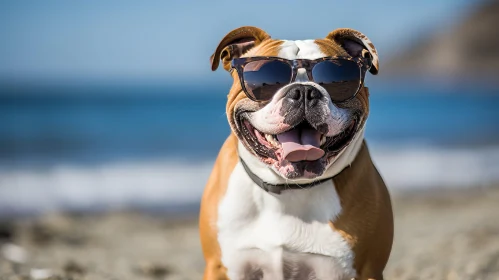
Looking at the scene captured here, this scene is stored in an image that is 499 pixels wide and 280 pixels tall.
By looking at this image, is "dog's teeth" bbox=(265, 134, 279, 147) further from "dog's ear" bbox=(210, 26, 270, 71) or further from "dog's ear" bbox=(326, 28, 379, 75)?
"dog's ear" bbox=(326, 28, 379, 75)

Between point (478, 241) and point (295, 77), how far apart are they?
331 centimetres

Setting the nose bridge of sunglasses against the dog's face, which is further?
the nose bridge of sunglasses

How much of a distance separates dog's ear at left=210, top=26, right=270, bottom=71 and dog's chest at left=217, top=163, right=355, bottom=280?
1.93 ft

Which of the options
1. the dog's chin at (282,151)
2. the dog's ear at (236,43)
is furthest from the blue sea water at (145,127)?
the dog's chin at (282,151)

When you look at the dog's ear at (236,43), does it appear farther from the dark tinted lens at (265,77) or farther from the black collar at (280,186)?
the black collar at (280,186)

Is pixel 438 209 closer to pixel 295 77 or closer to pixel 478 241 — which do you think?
pixel 478 241

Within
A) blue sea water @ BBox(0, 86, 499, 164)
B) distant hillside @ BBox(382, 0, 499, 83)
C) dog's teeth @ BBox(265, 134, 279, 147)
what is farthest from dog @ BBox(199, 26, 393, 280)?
distant hillside @ BBox(382, 0, 499, 83)

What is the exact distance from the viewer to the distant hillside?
60875mm

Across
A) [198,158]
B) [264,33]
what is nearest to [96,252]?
[264,33]

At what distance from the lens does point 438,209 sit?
29.0 feet

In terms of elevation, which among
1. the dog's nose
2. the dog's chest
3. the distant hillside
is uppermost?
the distant hillside

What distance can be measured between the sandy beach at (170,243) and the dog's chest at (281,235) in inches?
63.8

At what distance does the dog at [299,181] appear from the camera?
302cm

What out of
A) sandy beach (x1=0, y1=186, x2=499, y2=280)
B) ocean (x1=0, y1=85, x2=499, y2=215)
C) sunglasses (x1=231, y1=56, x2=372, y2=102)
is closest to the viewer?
sunglasses (x1=231, y1=56, x2=372, y2=102)
